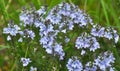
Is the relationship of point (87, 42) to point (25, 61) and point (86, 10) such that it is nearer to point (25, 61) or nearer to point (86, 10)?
point (25, 61)

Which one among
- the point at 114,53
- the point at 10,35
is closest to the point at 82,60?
the point at 114,53

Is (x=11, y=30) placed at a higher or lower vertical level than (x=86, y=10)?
lower

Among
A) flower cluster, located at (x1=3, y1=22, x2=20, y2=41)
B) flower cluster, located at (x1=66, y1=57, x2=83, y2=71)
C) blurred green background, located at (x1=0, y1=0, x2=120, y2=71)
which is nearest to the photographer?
flower cluster, located at (x1=66, y1=57, x2=83, y2=71)

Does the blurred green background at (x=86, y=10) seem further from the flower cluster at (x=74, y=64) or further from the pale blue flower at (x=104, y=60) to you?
the flower cluster at (x=74, y=64)

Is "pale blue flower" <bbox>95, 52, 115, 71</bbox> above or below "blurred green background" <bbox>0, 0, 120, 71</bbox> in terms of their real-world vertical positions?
below

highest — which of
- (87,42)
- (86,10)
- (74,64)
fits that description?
(86,10)

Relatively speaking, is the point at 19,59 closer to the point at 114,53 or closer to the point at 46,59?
the point at 46,59

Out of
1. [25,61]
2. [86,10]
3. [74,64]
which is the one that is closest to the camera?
[74,64]

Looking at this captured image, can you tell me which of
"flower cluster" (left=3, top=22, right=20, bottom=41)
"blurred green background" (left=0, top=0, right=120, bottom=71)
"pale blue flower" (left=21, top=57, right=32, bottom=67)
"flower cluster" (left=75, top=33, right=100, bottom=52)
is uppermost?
"blurred green background" (left=0, top=0, right=120, bottom=71)

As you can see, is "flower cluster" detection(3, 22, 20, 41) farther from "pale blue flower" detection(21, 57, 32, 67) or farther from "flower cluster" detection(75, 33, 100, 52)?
"flower cluster" detection(75, 33, 100, 52)

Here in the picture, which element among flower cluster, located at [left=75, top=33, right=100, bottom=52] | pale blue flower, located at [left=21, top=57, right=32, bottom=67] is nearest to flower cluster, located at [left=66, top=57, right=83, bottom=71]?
flower cluster, located at [left=75, top=33, right=100, bottom=52]

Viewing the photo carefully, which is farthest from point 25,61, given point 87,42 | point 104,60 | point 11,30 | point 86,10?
point 86,10
